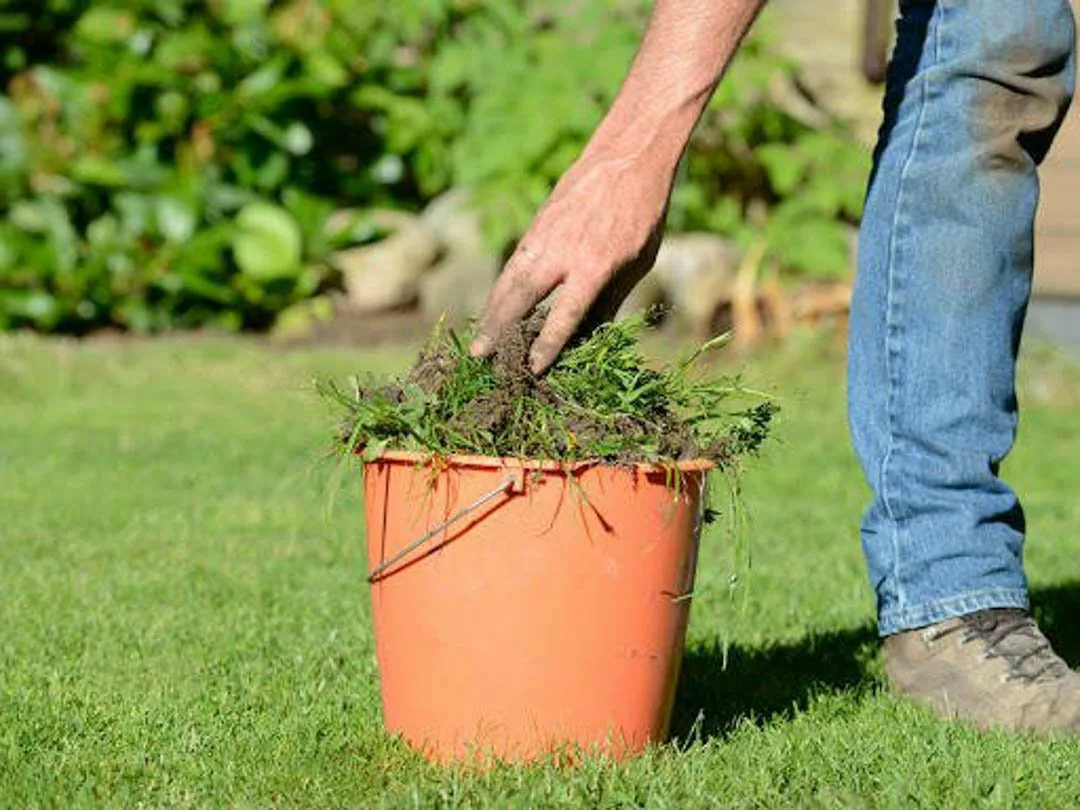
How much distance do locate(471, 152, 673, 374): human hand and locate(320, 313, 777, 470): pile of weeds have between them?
0.12 feet

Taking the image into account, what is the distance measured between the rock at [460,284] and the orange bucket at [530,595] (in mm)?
5507

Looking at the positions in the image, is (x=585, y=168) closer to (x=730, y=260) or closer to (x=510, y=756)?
(x=510, y=756)

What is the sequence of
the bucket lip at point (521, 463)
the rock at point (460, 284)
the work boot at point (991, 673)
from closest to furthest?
1. the bucket lip at point (521, 463)
2. the work boot at point (991, 673)
3. the rock at point (460, 284)

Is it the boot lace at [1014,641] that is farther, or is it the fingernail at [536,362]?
the boot lace at [1014,641]

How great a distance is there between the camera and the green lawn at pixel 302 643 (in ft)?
8.20

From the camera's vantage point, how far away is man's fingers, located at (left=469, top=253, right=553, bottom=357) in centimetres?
250

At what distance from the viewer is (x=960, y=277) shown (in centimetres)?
299

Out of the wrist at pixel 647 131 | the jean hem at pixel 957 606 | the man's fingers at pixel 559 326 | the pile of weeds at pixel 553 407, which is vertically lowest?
the jean hem at pixel 957 606

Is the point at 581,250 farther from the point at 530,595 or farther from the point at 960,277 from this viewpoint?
the point at 960,277

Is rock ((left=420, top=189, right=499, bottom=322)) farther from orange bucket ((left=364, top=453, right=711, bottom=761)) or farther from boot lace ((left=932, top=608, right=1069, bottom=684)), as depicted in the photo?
orange bucket ((left=364, top=453, right=711, bottom=761))

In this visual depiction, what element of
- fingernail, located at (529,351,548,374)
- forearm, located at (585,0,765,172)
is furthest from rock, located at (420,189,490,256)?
fingernail, located at (529,351,548,374)

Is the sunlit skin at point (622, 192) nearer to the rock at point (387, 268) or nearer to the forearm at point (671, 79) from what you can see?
the forearm at point (671, 79)

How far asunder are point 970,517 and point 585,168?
2.89 ft

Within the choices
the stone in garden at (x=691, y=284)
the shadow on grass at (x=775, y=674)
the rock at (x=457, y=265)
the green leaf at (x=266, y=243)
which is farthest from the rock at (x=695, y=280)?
the shadow on grass at (x=775, y=674)
